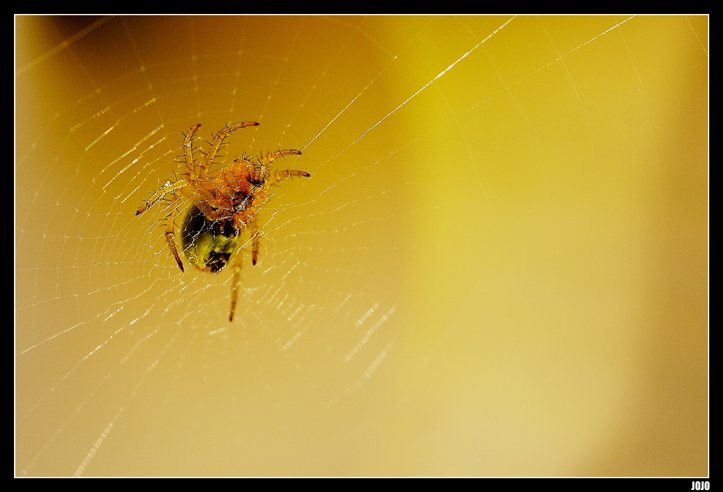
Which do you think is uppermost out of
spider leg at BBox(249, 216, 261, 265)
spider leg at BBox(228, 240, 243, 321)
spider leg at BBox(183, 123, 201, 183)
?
spider leg at BBox(183, 123, 201, 183)

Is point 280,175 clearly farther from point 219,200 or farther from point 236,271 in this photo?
point 236,271

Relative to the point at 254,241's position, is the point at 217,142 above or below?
above

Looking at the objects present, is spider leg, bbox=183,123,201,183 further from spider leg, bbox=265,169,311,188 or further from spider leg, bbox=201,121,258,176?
spider leg, bbox=265,169,311,188

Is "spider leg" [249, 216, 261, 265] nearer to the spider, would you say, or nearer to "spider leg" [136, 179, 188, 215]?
the spider

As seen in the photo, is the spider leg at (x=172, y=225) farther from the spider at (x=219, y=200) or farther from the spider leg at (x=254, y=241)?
the spider leg at (x=254, y=241)

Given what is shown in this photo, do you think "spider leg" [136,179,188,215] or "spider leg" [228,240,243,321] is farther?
"spider leg" [228,240,243,321]

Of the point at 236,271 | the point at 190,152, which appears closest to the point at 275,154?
the point at 190,152

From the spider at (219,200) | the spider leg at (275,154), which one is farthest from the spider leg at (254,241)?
the spider leg at (275,154)

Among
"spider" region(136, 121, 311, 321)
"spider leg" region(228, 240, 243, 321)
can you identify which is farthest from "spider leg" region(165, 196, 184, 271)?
"spider leg" region(228, 240, 243, 321)

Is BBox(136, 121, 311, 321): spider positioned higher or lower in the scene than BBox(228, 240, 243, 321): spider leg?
higher
